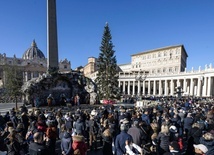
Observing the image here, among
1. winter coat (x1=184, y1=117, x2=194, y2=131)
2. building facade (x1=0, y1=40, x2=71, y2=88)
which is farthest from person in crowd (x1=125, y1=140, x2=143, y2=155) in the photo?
building facade (x1=0, y1=40, x2=71, y2=88)

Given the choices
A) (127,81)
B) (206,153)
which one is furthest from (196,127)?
(127,81)

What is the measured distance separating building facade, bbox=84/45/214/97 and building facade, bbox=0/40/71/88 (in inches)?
1701

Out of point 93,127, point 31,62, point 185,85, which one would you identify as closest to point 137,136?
point 93,127

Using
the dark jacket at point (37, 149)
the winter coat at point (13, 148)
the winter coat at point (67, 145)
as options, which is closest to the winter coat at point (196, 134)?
the winter coat at point (67, 145)

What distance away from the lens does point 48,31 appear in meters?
22.6

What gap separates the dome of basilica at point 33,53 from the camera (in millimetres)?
106500

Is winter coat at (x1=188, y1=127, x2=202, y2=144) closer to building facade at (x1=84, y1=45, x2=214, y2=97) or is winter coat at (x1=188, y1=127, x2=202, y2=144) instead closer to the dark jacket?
the dark jacket

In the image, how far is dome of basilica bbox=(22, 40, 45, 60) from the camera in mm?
106500

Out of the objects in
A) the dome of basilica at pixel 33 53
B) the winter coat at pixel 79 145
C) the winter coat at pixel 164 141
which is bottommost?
the winter coat at pixel 164 141

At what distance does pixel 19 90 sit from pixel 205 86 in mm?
47820

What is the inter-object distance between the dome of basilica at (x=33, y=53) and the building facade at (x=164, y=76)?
55012 mm

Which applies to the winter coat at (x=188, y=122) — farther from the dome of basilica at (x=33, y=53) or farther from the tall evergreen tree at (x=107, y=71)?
the dome of basilica at (x=33, y=53)

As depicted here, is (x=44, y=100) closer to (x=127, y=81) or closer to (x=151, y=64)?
(x=127, y=81)

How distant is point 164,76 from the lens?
60.6 meters
